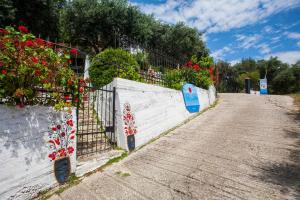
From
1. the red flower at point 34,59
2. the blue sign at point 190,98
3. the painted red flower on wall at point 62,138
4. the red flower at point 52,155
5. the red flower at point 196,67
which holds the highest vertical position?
the red flower at point 196,67

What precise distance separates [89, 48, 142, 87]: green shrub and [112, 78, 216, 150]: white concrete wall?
0.78 meters

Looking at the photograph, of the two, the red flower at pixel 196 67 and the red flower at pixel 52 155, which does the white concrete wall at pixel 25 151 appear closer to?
the red flower at pixel 52 155

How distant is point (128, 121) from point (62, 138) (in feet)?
6.99

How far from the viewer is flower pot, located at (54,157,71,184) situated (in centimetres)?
402

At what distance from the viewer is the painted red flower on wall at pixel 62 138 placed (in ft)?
12.9

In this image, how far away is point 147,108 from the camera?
691cm

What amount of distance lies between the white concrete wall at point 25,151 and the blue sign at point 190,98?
6792 mm

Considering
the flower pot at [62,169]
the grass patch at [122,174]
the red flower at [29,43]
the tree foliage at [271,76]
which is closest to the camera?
the red flower at [29,43]

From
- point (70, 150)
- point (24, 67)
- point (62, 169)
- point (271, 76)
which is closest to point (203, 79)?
point (70, 150)

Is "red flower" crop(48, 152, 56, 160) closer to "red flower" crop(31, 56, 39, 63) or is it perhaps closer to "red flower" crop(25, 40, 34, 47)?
"red flower" crop(31, 56, 39, 63)

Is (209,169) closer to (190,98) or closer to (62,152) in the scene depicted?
(62,152)

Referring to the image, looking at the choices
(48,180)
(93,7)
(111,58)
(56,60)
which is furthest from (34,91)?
(93,7)

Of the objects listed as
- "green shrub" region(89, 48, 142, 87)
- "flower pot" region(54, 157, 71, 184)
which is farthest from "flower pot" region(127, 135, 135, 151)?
"green shrub" region(89, 48, 142, 87)

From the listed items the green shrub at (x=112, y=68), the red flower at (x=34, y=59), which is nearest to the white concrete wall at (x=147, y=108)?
the green shrub at (x=112, y=68)
